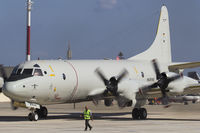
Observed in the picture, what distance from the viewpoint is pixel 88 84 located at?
30719 millimetres

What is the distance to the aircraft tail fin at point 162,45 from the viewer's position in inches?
1491

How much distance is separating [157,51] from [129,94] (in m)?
9.73

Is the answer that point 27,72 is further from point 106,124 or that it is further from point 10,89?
point 106,124

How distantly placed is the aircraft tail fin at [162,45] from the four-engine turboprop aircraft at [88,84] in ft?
13.9

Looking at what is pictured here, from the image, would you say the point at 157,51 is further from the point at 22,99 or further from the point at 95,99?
the point at 22,99

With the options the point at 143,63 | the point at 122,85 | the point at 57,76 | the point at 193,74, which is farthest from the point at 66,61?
the point at 193,74

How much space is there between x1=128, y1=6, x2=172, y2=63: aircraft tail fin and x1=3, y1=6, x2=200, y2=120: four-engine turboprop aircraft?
4.25 m

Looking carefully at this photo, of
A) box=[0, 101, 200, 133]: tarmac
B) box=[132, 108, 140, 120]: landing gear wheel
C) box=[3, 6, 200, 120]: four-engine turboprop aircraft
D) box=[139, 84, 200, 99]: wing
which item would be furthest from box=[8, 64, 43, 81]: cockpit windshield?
box=[132, 108, 140, 120]: landing gear wheel

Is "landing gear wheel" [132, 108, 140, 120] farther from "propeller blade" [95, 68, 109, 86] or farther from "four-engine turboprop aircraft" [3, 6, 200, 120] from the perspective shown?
"propeller blade" [95, 68, 109, 86]

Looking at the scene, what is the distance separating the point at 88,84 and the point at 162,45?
11052 mm

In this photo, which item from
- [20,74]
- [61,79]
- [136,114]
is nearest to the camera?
[20,74]

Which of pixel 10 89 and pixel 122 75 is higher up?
pixel 122 75

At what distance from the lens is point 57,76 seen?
28.9 metres

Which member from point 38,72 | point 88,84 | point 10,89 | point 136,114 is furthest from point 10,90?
point 136,114
